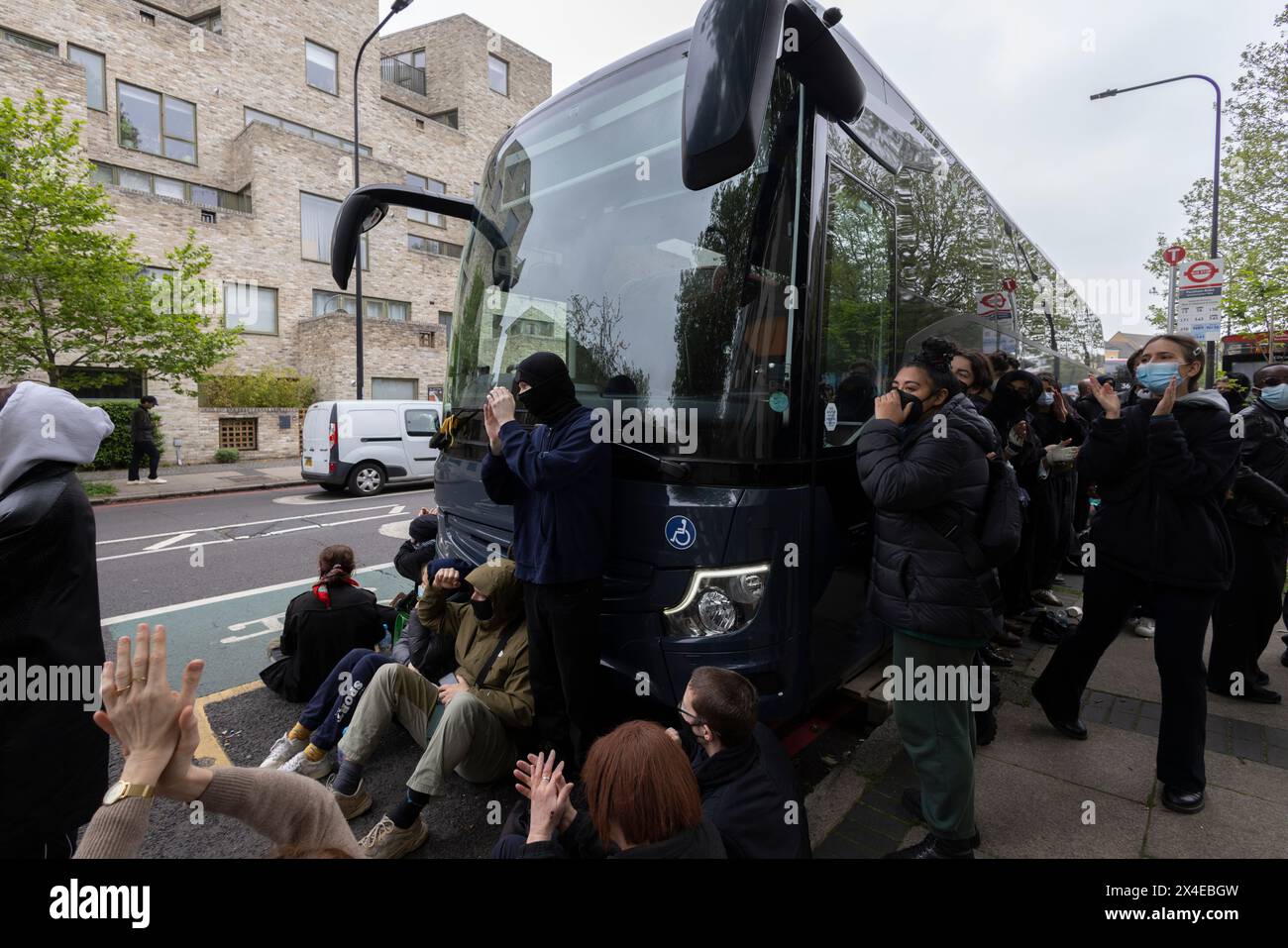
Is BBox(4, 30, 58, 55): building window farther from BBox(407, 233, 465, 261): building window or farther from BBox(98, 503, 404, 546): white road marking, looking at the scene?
BBox(98, 503, 404, 546): white road marking

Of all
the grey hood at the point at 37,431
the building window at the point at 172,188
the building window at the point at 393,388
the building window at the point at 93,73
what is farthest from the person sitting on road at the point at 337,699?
the building window at the point at 93,73

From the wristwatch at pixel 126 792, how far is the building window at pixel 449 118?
116 feet

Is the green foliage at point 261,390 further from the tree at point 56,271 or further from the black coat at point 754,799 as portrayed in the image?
the black coat at point 754,799

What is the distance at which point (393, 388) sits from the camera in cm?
2394

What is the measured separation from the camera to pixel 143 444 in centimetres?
1489

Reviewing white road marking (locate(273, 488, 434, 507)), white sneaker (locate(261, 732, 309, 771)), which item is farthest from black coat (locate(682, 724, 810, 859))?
white road marking (locate(273, 488, 434, 507))

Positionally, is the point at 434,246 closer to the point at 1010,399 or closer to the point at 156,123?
the point at 156,123

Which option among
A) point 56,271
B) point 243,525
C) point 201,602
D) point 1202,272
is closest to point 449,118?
point 56,271

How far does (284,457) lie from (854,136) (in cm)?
2170

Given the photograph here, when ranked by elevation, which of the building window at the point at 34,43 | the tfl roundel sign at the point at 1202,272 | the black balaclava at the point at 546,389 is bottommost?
the black balaclava at the point at 546,389

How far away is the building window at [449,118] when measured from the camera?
3145 centimetres

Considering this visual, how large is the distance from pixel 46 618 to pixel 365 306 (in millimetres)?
26217

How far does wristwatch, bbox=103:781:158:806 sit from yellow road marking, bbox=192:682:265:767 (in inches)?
74.2
